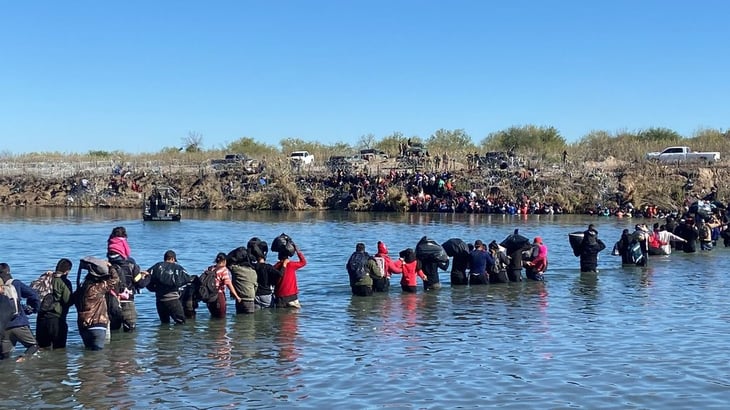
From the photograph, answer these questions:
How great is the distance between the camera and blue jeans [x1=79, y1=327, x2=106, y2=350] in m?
14.7

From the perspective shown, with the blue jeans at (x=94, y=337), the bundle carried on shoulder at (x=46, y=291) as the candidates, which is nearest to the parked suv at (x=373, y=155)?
the bundle carried on shoulder at (x=46, y=291)

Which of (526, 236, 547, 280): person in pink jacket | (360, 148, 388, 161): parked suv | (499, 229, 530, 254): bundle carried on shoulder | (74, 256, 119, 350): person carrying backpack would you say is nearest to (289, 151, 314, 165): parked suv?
(360, 148, 388, 161): parked suv

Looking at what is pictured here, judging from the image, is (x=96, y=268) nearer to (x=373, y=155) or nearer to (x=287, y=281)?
(x=287, y=281)

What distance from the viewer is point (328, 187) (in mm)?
71812

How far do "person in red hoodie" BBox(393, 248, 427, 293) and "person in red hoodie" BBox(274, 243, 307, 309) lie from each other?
3071mm

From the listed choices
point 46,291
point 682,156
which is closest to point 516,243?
point 46,291

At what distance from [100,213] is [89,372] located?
51.9 meters

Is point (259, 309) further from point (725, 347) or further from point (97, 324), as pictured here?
point (725, 347)

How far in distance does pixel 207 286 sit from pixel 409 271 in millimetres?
5816

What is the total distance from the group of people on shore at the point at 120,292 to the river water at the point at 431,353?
36cm

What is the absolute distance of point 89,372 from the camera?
44.8 feet

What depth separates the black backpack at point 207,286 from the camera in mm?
17219

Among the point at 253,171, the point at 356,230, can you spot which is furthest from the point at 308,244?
the point at 253,171

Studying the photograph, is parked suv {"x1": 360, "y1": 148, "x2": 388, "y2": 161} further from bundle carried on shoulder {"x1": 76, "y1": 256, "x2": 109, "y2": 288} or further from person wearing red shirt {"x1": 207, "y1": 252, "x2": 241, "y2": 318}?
bundle carried on shoulder {"x1": 76, "y1": 256, "x2": 109, "y2": 288}
